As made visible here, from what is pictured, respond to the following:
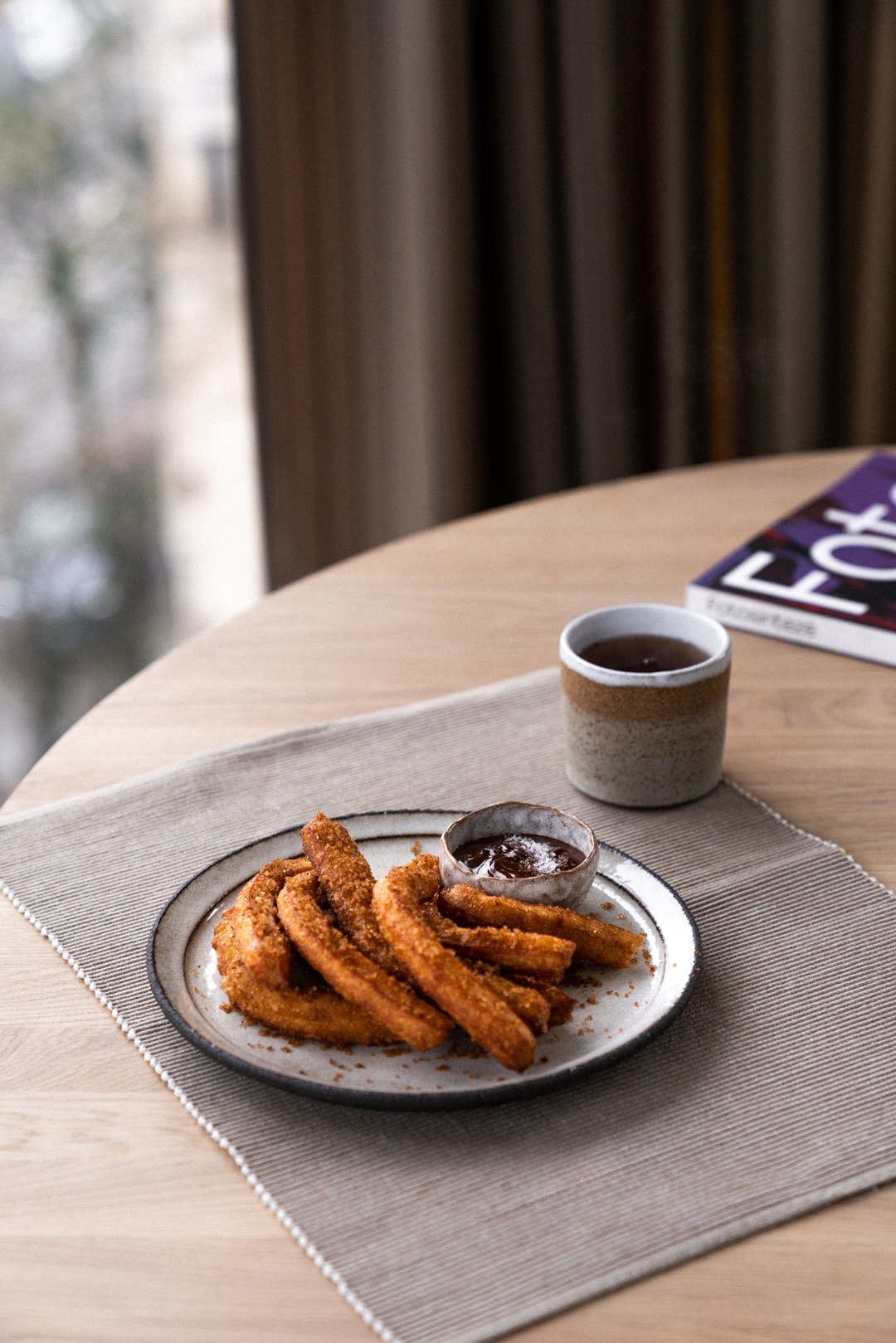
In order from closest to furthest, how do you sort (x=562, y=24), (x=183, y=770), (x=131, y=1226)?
(x=131, y=1226), (x=183, y=770), (x=562, y=24)

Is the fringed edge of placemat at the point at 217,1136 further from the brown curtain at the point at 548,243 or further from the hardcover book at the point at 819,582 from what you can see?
the brown curtain at the point at 548,243

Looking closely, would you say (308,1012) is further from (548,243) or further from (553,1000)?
(548,243)

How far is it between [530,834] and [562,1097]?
0.18 meters

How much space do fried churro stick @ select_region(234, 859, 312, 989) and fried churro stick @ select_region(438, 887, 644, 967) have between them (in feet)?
0.31

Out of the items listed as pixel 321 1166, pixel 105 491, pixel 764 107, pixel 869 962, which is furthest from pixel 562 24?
pixel 321 1166

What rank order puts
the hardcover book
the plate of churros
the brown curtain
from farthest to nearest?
the brown curtain → the hardcover book → the plate of churros

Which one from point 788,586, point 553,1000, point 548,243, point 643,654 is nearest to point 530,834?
point 553,1000

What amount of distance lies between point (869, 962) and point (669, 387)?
5.58ft

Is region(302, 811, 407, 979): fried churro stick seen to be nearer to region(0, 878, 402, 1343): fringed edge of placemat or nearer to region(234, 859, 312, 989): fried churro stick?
region(234, 859, 312, 989): fried churro stick

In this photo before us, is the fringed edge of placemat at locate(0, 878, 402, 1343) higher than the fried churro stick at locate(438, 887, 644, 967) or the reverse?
the reverse

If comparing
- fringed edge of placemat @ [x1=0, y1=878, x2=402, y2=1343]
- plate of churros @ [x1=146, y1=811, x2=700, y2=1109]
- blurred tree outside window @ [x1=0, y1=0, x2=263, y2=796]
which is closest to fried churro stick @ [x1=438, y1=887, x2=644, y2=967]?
plate of churros @ [x1=146, y1=811, x2=700, y2=1109]

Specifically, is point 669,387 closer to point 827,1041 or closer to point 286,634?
point 286,634

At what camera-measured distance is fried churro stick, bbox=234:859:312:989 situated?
730mm

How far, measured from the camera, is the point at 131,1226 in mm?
639
